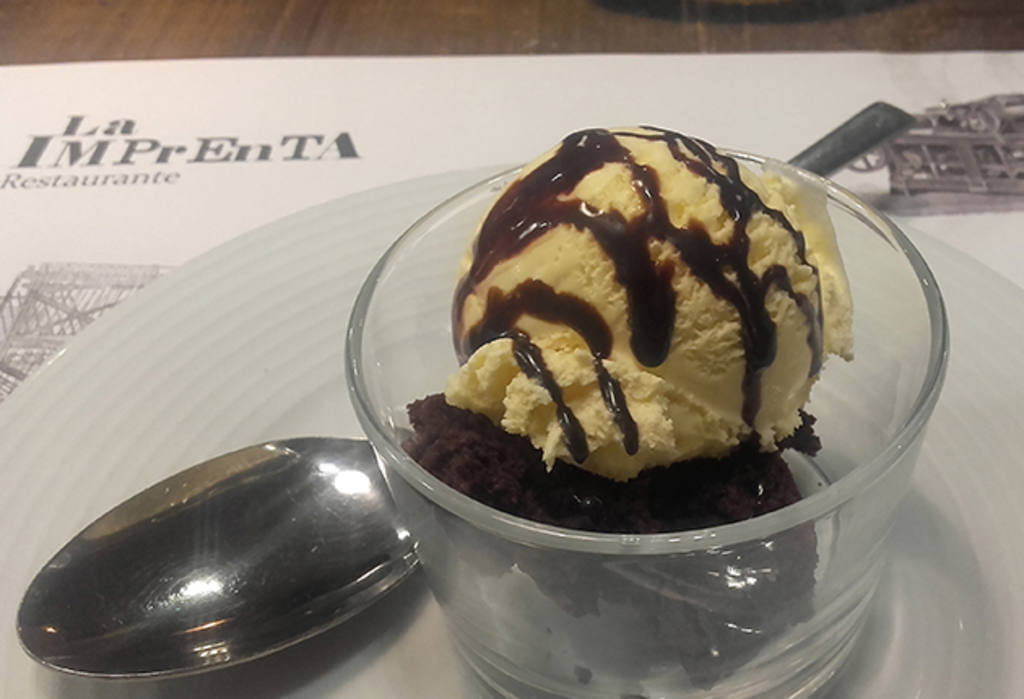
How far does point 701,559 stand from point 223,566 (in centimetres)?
43

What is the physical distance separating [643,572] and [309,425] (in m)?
0.48

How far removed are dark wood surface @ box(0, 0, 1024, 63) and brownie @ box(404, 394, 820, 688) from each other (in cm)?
106

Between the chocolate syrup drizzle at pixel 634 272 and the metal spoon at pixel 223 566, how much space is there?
24 cm

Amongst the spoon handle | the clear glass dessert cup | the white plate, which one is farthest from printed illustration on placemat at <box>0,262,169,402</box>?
the spoon handle

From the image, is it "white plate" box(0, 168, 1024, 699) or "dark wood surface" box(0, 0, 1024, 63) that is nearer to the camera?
"white plate" box(0, 168, 1024, 699)

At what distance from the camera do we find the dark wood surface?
1.61 m

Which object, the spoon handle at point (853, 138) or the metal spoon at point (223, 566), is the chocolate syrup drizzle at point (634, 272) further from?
the spoon handle at point (853, 138)

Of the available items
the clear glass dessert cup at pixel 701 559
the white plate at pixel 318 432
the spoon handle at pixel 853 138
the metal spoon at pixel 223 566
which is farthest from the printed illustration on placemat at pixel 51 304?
the spoon handle at pixel 853 138

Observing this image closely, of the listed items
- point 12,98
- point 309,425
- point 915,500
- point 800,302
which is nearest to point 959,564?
point 915,500

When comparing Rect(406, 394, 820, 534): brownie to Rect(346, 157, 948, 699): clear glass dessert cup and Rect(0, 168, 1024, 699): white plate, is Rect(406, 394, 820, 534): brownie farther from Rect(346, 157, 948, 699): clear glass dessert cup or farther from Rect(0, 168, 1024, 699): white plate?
Rect(0, 168, 1024, 699): white plate

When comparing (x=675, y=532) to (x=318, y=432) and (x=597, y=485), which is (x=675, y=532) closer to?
(x=597, y=485)

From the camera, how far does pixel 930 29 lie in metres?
1.61

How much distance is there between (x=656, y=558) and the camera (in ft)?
1.91

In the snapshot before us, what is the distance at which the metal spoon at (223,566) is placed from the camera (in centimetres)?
75
